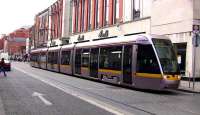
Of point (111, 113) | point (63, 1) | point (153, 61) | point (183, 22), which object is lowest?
point (111, 113)

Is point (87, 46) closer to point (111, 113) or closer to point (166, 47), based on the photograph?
point (166, 47)

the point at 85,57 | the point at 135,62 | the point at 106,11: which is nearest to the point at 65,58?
the point at 85,57

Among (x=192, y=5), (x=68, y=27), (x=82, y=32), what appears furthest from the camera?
(x=68, y=27)

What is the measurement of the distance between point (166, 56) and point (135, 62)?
176 centimetres

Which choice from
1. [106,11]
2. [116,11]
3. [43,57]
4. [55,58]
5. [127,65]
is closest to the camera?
[127,65]

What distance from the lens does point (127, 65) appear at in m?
24.1

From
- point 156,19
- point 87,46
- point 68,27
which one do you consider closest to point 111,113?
point 87,46

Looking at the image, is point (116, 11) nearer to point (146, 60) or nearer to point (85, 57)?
point (85, 57)

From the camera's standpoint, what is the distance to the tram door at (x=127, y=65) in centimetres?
2375

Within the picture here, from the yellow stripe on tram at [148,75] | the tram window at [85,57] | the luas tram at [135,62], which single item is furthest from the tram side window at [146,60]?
the tram window at [85,57]

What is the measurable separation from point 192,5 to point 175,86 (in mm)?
11781

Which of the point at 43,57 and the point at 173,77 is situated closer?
the point at 173,77

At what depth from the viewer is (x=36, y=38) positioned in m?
118

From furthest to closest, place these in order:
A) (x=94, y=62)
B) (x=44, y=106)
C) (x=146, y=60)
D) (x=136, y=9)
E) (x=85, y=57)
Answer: (x=136, y=9), (x=85, y=57), (x=94, y=62), (x=146, y=60), (x=44, y=106)
